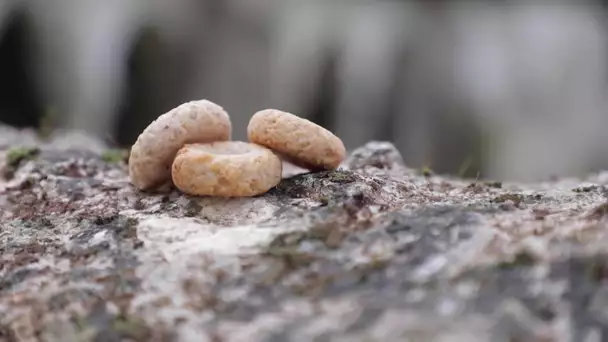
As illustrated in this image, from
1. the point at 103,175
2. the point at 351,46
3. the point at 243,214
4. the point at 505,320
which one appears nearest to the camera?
the point at 505,320

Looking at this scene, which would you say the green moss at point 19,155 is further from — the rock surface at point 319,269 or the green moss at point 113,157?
the rock surface at point 319,269

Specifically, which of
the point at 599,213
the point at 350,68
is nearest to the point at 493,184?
the point at 599,213

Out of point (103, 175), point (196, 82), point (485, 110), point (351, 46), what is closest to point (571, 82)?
point (485, 110)

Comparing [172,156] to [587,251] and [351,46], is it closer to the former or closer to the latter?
[587,251]

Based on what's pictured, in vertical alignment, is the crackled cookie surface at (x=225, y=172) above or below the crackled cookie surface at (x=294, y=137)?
below

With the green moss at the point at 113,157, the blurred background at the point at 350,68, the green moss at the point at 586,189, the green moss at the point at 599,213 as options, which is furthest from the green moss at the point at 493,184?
the blurred background at the point at 350,68

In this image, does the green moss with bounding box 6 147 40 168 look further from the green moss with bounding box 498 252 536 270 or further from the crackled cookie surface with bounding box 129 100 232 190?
the green moss with bounding box 498 252 536 270

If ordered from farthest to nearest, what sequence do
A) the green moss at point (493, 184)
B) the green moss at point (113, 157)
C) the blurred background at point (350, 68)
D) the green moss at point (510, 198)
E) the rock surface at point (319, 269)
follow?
the blurred background at point (350, 68)
the green moss at point (113, 157)
the green moss at point (493, 184)
the green moss at point (510, 198)
the rock surface at point (319, 269)
